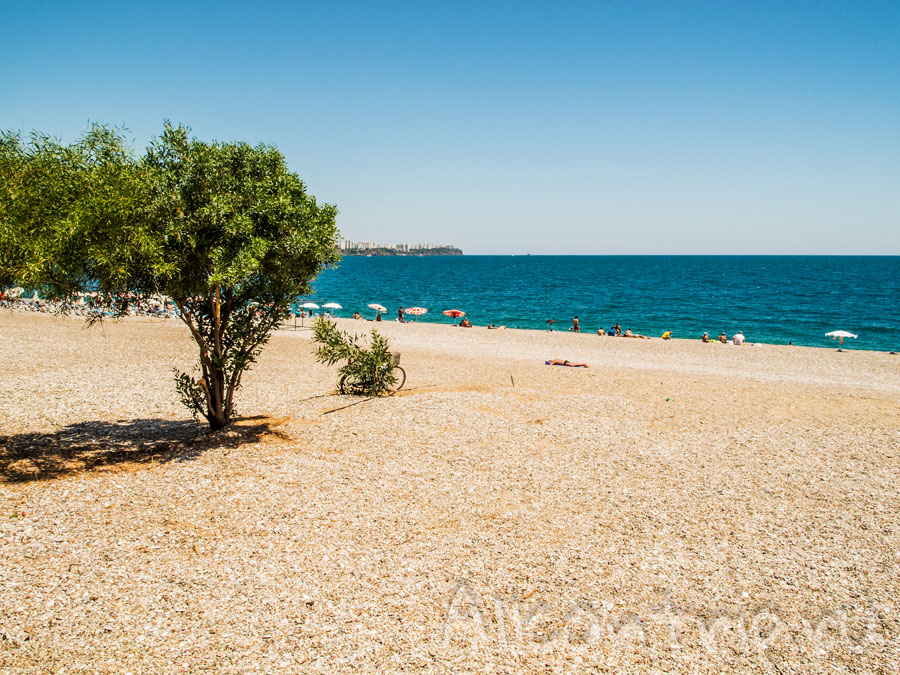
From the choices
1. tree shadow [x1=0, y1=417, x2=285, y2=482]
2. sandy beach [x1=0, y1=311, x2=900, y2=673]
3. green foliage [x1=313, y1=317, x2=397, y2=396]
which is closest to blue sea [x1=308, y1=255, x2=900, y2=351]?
→ sandy beach [x1=0, y1=311, x2=900, y2=673]

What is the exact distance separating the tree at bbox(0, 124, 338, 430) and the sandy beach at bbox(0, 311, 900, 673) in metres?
3.08

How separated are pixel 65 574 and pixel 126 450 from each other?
5.19 metres

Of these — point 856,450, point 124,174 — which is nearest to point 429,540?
point 124,174

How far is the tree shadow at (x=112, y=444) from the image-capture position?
33.7 ft

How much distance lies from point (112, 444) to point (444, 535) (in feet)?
27.9

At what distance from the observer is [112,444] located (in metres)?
11.9

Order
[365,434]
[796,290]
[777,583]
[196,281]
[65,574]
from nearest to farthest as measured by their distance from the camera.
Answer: [65,574] < [777,583] < [196,281] < [365,434] < [796,290]

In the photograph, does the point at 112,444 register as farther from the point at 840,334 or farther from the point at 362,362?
the point at 840,334

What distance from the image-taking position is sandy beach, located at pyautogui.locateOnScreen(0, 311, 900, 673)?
19.5 ft

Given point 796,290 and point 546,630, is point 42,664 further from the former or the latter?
point 796,290

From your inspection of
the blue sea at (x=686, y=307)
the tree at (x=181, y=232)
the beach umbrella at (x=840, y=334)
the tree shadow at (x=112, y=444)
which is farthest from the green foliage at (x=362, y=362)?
the blue sea at (x=686, y=307)

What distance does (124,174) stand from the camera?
8.93m

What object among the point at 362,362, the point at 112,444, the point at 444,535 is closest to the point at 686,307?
the point at 362,362

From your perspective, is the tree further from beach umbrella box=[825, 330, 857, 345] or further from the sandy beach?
beach umbrella box=[825, 330, 857, 345]
